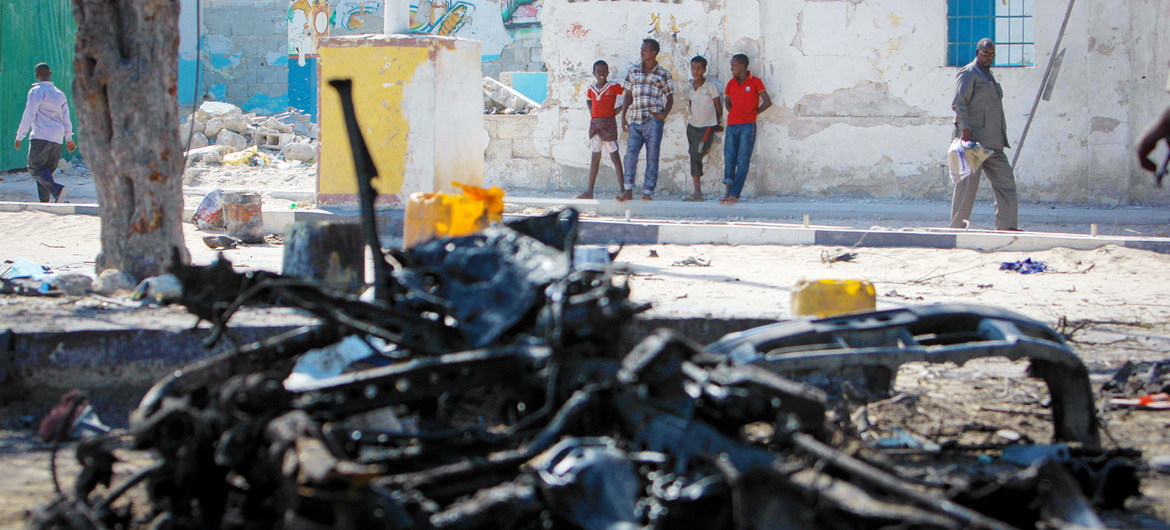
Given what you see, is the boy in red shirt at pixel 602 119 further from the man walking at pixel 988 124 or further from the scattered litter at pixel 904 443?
the scattered litter at pixel 904 443

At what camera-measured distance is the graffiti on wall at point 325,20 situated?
2495cm

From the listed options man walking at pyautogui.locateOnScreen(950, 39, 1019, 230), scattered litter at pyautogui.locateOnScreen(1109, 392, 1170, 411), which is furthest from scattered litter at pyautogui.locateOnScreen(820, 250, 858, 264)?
scattered litter at pyautogui.locateOnScreen(1109, 392, 1170, 411)

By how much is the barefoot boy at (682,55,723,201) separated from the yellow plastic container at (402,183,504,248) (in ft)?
24.2

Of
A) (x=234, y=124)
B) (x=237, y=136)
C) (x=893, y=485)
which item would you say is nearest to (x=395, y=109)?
(x=893, y=485)

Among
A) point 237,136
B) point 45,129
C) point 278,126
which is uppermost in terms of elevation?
point 278,126

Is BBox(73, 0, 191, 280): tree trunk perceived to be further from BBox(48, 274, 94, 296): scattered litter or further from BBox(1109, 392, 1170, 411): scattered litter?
BBox(1109, 392, 1170, 411): scattered litter

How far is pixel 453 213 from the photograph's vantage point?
19.5 feet

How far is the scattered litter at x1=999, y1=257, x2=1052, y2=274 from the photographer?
797 cm

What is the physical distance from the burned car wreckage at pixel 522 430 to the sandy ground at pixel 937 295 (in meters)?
0.66

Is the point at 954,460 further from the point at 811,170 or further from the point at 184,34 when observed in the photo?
the point at 184,34

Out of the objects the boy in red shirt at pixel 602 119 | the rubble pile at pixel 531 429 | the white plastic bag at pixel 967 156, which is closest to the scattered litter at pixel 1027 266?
the white plastic bag at pixel 967 156

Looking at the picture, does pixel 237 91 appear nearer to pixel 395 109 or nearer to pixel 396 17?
pixel 396 17

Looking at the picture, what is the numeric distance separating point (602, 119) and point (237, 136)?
9.42m

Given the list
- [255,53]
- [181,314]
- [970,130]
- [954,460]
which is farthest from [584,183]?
[255,53]
